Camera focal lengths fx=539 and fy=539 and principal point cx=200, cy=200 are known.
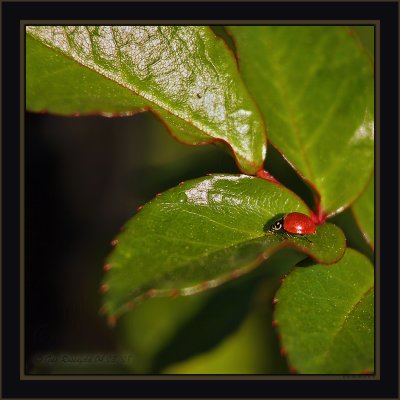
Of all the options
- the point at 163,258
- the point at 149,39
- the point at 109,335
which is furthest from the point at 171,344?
the point at 149,39

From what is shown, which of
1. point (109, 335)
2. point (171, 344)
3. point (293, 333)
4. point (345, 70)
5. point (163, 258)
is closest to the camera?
point (163, 258)

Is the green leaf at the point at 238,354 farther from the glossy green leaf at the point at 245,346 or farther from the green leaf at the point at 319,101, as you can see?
the green leaf at the point at 319,101

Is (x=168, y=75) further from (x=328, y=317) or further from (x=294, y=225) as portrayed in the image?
(x=328, y=317)

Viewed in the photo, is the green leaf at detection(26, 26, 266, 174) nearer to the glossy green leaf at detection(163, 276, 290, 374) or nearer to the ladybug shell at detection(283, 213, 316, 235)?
the ladybug shell at detection(283, 213, 316, 235)

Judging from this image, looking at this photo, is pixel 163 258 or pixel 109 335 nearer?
pixel 163 258

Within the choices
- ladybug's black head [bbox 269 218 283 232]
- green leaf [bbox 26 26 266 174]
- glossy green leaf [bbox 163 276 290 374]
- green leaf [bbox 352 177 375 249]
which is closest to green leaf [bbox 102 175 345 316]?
ladybug's black head [bbox 269 218 283 232]

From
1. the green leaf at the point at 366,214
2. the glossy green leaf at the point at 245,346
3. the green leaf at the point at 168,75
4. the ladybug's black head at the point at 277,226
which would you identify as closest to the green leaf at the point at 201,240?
the ladybug's black head at the point at 277,226

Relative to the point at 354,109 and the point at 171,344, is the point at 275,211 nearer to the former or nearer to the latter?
the point at 354,109

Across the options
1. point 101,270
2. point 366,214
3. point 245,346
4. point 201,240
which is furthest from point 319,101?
point 101,270
